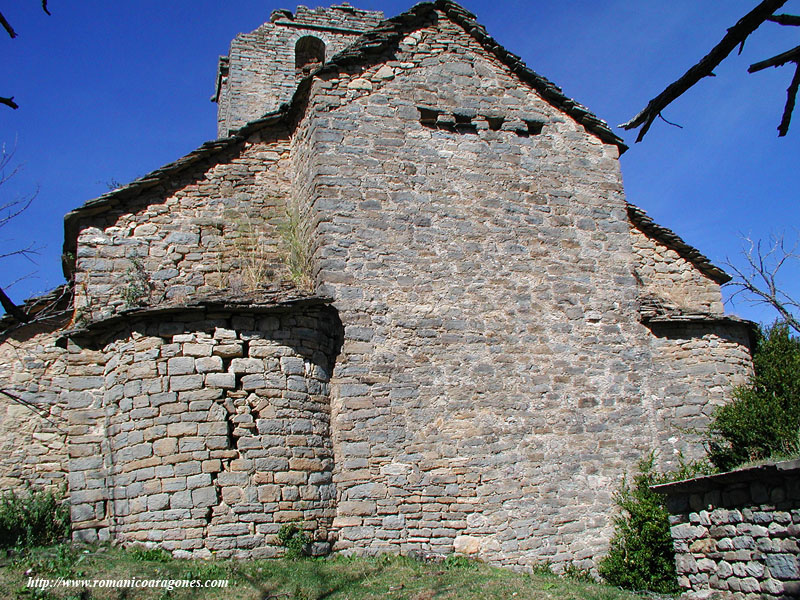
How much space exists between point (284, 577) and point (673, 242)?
804cm

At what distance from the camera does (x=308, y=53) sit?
1767 cm

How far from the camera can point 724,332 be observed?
1070 cm

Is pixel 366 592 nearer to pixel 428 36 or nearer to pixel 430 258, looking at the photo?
pixel 430 258

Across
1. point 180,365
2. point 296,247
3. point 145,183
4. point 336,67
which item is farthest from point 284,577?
point 336,67

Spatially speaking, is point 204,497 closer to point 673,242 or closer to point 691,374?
point 691,374

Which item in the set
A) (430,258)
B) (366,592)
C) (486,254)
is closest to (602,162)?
(486,254)

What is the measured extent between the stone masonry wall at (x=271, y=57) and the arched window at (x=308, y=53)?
178mm

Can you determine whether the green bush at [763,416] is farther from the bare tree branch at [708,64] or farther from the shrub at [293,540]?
the bare tree branch at [708,64]

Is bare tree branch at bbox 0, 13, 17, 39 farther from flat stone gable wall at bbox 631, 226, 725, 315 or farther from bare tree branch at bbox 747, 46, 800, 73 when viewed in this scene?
flat stone gable wall at bbox 631, 226, 725, 315

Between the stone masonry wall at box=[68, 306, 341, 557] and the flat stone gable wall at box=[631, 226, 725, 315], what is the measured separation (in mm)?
5727

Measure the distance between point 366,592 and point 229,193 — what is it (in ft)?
19.7

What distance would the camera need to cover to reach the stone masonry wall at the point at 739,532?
6.98 meters

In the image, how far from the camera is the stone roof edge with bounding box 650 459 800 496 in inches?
268


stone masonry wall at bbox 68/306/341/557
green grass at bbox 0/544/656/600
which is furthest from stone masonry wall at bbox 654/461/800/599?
stone masonry wall at bbox 68/306/341/557
